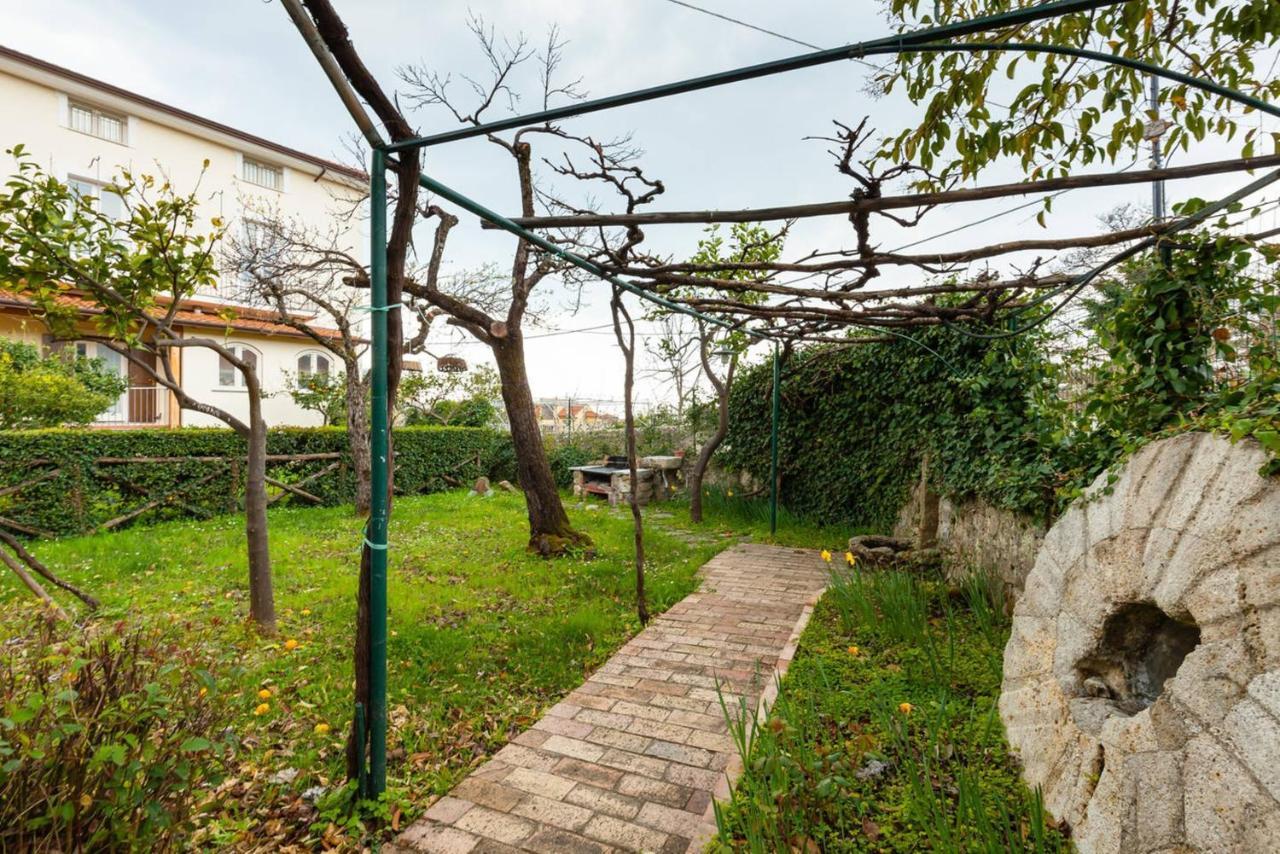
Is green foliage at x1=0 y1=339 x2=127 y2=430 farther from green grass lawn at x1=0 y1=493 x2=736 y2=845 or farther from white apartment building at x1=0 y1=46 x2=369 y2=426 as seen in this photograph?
green grass lawn at x1=0 y1=493 x2=736 y2=845

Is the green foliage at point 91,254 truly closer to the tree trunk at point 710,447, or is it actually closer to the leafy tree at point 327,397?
the tree trunk at point 710,447

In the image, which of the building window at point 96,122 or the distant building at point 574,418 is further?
the building window at point 96,122

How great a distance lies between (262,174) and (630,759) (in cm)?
2223

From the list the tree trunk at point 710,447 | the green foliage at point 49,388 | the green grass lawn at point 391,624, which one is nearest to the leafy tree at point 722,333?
the tree trunk at point 710,447

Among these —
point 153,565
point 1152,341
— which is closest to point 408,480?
point 153,565

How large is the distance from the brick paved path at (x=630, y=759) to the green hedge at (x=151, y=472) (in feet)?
18.9

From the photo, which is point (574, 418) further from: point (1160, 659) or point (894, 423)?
point (1160, 659)

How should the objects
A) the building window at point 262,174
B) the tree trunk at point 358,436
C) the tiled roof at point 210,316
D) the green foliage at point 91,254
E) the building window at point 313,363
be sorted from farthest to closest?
the building window at point 262,174 < the building window at point 313,363 < the tiled roof at point 210,316 < the tree trunk at point 358,436 < the green foliage at point 91,254

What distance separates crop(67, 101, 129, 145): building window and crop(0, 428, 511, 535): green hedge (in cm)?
1295

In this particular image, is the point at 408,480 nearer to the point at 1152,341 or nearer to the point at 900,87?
the point at 900,87

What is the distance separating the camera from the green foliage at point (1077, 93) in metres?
2.92

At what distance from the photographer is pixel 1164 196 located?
684cm

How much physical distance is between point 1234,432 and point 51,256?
5.10 m

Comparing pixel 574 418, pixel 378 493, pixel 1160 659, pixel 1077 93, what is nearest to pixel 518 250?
Answer: pixel 378 493
